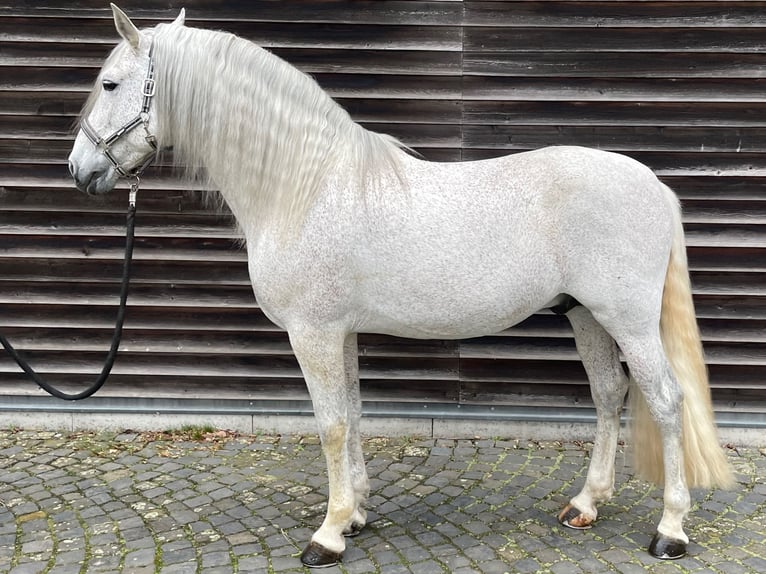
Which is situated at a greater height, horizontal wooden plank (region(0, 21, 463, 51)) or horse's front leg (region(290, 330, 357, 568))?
horizontal wooden plank (region(0, 21, 463, 51))

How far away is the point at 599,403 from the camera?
3.16 metres

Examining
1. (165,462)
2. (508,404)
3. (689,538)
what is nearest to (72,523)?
(165,462)

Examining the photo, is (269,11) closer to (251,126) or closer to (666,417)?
(251,126)

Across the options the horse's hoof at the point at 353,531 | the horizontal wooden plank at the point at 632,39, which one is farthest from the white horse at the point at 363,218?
the horizontal wooden plank at the point at 632,39

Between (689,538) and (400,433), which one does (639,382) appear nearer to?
(689,538)

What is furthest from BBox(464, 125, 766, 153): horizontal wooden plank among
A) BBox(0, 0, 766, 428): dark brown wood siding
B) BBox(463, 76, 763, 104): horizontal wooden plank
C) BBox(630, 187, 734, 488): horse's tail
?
BBox(630, 187, 734, 488): horse's tail

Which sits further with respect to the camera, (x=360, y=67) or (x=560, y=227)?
(x=360, y=67)

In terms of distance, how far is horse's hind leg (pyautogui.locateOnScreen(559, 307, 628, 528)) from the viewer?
122 inches

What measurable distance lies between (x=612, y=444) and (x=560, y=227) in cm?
122

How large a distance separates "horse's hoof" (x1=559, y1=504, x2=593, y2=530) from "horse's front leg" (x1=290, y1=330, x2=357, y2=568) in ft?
3.50

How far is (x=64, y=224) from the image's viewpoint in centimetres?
424

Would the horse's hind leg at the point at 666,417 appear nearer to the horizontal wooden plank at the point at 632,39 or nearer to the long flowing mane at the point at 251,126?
the long flowing mane at the point at 251,126

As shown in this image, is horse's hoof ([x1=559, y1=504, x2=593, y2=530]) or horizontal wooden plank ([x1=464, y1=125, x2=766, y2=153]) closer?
horse's hoof ([x1=559, y1=504, x2=593, y2=530])

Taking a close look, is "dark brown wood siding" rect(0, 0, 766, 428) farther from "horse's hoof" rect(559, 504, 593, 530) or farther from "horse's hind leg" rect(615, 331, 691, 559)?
"horse's hind leg" rect(615, 331, 691, 559)
